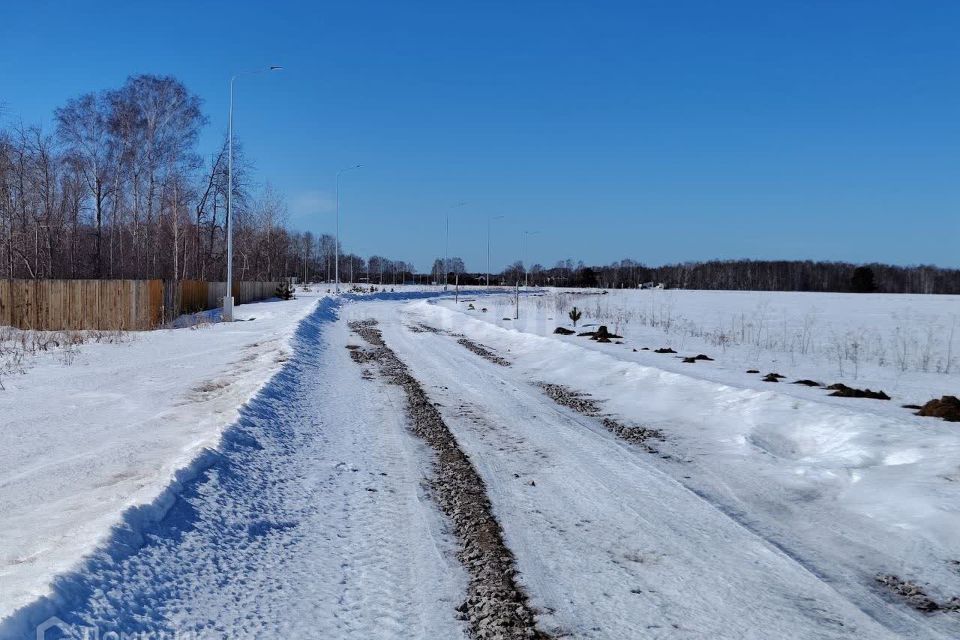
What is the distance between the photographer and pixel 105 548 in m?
3.55

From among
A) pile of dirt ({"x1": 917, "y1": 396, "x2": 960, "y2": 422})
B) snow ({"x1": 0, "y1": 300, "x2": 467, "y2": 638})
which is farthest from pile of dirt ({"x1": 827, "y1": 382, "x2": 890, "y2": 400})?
snow ({"x1": 0, "y1": 300, "x2": 467, "y2": 638})

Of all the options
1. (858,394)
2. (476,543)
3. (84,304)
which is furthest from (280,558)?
(84,304)

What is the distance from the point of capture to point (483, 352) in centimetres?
1642

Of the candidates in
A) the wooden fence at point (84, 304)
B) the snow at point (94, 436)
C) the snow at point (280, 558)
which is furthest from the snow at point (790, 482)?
the wooden fence at point (84, 304)

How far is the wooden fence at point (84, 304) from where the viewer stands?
23.3 meters

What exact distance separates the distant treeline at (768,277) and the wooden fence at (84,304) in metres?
80.8

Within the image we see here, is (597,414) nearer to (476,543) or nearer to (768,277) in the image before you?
(476,543)

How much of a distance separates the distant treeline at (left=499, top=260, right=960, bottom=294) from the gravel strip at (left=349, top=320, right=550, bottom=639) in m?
95.6

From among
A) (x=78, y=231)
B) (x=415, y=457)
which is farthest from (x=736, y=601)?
(x=78, y=231)

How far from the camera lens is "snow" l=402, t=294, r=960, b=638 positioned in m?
3.90

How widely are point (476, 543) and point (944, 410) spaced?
22.7 feet

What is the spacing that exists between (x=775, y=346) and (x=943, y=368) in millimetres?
4831

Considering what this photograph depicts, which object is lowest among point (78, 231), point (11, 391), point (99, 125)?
point (11, 391)

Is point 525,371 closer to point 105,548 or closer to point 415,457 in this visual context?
point 415,457
